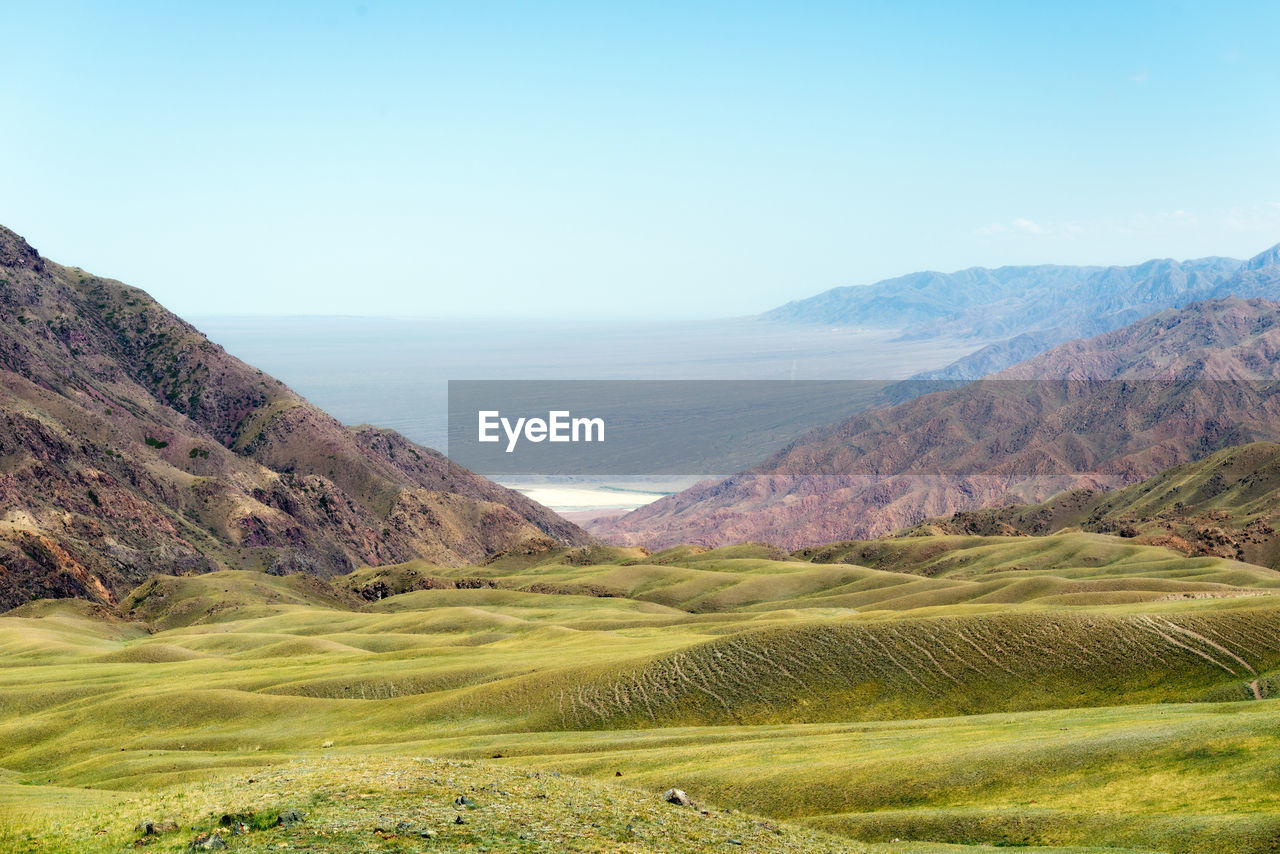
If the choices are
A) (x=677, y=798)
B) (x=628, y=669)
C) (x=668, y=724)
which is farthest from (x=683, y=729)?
(x=677, y=798)

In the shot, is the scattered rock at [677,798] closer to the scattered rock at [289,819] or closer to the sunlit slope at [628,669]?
the scattered rock at [289,819]

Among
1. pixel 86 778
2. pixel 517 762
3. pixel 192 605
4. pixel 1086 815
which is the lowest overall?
pixel 192 605

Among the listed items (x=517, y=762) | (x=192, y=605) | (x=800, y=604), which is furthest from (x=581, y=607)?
(x=517, y=762)

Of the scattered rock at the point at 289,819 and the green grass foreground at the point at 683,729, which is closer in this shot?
the scattered rock at the point at 289,819

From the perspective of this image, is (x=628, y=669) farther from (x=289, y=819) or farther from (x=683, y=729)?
(x=289, y=819)

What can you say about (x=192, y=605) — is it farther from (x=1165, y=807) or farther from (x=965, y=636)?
(x=1165, y=807)

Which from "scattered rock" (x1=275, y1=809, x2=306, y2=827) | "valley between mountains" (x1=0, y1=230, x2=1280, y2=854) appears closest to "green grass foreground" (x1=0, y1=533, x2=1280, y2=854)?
"valley between mountains" (x1=0, y1=230, x2=1280, y2=854)

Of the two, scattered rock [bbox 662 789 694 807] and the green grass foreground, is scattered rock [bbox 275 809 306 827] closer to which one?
the green grass foreground

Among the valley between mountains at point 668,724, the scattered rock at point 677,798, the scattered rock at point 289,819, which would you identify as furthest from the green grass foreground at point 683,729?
the scattered rock at point 677,798
